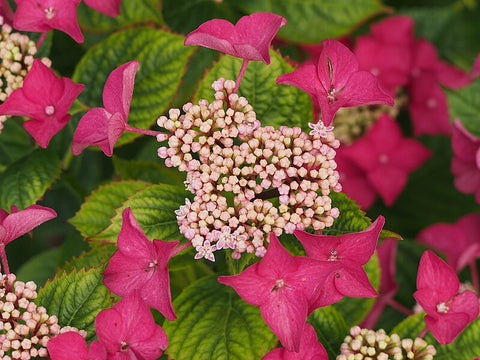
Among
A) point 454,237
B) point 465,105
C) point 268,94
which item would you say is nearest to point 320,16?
point 465,105

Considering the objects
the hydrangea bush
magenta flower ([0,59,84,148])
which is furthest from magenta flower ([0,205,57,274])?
magenta flower ([0,59,84,148])

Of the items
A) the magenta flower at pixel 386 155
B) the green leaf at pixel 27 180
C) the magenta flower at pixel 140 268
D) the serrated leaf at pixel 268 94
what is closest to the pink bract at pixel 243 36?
the serrated leaf at pixel 268 94

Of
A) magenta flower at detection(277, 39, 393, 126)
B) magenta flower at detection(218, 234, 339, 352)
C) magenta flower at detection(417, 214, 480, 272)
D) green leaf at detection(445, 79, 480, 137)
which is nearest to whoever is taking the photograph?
magenta flower at detection(218, 234, 339, 352)

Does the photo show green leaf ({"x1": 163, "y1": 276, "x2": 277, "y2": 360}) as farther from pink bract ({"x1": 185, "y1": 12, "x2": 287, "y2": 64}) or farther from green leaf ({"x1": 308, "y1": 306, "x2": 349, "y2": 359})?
pink bract ({"x1": 185, "y1": 12, "x2": 287, "y2": 64})

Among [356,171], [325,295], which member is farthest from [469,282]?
[325,295]

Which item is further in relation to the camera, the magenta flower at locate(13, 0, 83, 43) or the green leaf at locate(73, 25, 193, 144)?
the green leaf at locate(73, 25, 193, 144)

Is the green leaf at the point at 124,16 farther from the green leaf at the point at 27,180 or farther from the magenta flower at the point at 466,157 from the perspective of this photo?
the magenta flower at the point at 466,157
